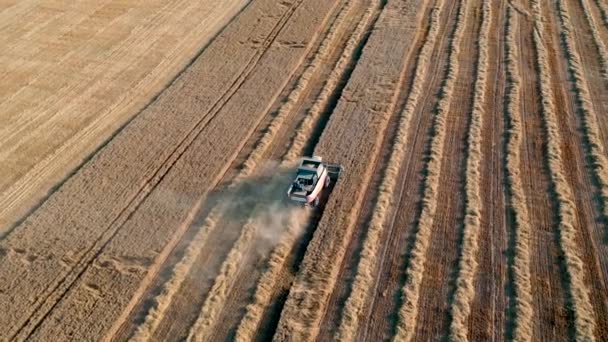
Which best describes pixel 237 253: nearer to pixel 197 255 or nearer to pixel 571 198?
pixel 197 255

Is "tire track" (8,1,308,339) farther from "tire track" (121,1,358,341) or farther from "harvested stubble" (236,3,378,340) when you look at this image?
"harvested stubble" (236,3,378,340)

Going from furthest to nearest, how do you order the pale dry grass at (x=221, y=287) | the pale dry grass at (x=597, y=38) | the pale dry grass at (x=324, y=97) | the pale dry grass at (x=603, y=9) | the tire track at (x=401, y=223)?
the pale dry grass at (x=603, y=9) < the pale dry grass at (x=597, y=38) < the pale dry grass at (x=324, y=97) < the tire track at (x=401, y=223) < the pale dry grass at (x=221, y=287)

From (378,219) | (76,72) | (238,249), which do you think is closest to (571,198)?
(378,219)

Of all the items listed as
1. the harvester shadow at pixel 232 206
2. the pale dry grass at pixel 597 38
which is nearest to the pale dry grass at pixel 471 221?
the pale dry grass at pixel 597 38

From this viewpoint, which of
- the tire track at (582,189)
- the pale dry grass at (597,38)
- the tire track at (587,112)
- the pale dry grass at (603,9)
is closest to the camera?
the tire track at (582,189)

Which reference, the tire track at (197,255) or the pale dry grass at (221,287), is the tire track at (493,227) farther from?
the tire track at (197,255)
